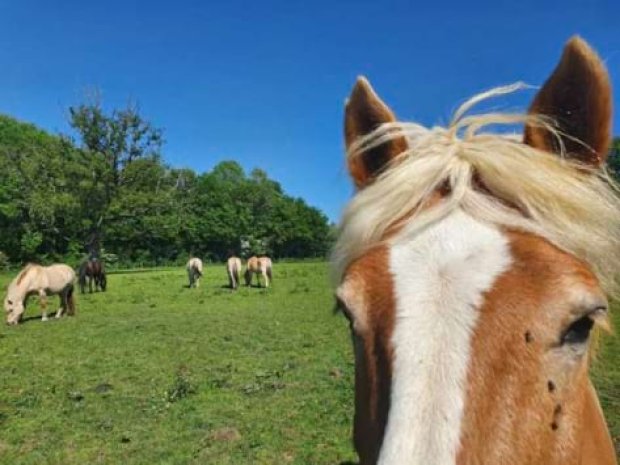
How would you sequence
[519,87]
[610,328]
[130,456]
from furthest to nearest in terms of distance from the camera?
[130,456], [519,87], [610,328]

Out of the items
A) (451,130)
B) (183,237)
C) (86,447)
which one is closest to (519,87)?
(451,130)

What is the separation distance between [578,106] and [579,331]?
85 centimetres

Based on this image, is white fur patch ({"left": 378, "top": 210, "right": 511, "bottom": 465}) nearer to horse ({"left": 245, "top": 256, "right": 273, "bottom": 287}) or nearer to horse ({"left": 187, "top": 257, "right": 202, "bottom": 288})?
horse ({"left": 245, "top": 256, "right": 273, "bottom": 287})

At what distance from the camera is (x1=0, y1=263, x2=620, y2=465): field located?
617 centimetres

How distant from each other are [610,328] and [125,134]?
47.0m

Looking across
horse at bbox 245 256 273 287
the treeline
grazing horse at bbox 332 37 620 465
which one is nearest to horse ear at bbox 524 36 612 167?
grazing horse at bbox 332 37 620 465

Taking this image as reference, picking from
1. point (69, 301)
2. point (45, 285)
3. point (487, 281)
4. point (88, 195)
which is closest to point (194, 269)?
point (69, 301)

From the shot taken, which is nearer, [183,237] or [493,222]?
[493,222]

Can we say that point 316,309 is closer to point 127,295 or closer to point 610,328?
point 127,295

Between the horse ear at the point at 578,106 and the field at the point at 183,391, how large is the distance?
125 cm

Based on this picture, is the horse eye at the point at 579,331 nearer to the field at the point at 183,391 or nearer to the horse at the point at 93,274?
the field at the point at 183,391

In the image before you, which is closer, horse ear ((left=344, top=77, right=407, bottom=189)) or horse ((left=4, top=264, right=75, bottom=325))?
horse ear ((left=344, top=77, right=407, bottom=189))

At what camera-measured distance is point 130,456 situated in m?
6.07

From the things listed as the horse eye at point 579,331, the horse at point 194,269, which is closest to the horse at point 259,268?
the horse at point 194,269
